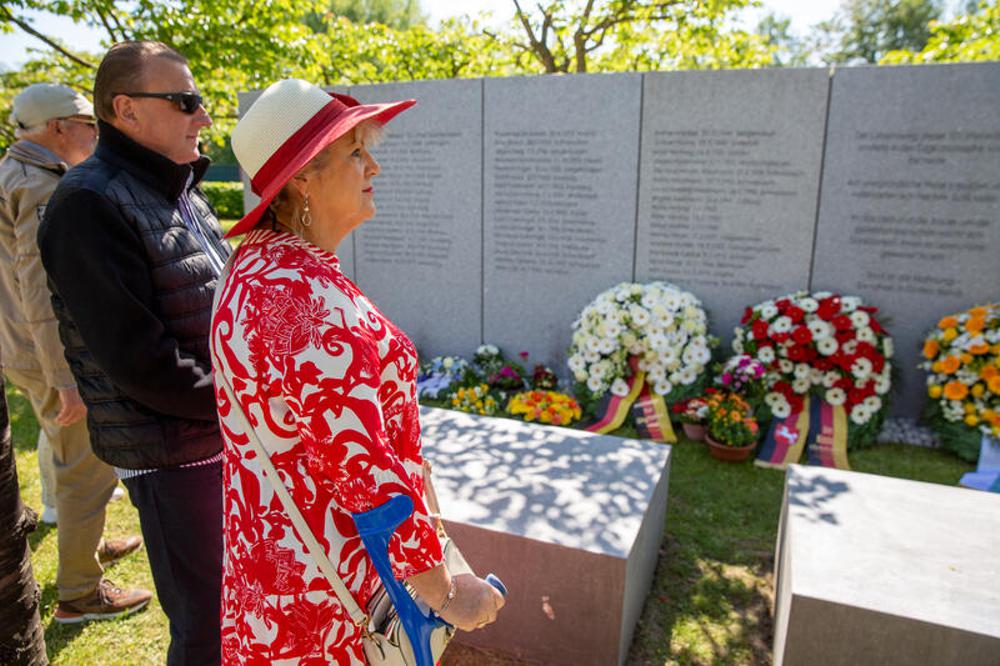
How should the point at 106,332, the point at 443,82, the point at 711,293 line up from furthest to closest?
the point at 443,82
the point at 711,293
the point at 106,332

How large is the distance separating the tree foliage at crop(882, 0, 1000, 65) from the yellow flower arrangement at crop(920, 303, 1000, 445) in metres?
6.16

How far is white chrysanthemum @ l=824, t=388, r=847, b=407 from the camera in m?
4.76

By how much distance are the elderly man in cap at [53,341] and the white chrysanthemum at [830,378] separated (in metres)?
4.60

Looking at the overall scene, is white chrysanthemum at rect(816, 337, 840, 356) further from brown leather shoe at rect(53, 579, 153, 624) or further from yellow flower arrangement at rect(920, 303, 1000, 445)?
brown leather shoe at rect(53, 579, 153, 624)

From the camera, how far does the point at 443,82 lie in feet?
20.4

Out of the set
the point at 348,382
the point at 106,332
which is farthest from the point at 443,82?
the point at 348,382

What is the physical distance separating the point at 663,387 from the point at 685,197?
1667 mm

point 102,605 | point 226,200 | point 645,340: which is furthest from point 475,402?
point 226,200

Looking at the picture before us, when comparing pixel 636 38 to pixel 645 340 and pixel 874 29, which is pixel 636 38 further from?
pixel 874 29

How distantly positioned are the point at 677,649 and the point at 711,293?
11.3 ft

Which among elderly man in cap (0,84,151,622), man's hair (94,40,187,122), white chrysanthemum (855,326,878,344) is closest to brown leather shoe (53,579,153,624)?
elderly man in cap (0,84,151,622)

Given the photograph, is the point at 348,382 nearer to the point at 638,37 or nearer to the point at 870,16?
the point at 638,37

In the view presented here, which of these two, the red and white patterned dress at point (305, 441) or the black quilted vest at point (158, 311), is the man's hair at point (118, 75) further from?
the red and white patterned dress at point (305, 441)

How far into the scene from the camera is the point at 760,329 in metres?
4.93
